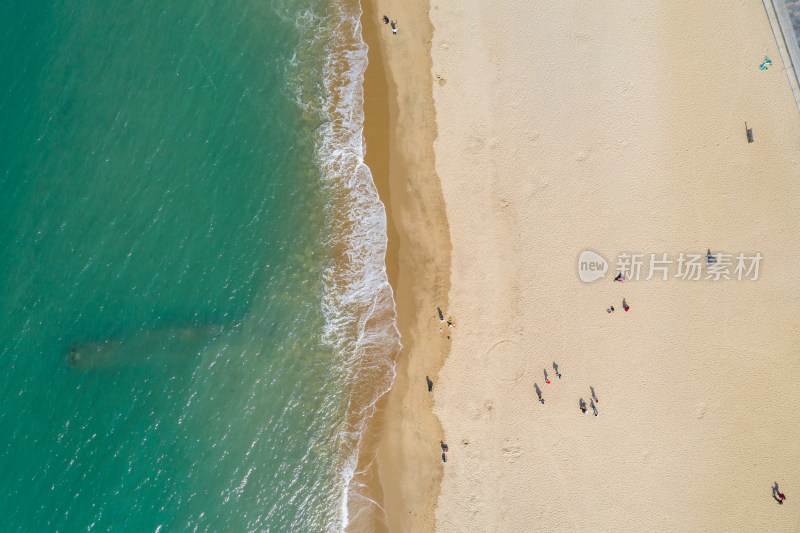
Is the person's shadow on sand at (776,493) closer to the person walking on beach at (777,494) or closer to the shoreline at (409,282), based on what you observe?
the person walking on beach at (777,494)

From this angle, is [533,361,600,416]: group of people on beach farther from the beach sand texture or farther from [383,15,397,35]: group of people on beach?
[383,15,397,35]: group of people on beach

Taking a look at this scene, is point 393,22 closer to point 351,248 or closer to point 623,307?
point 351,248

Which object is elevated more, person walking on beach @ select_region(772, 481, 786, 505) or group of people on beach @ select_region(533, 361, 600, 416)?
group of people on beach @ select_region(533, 361, 600, 416)

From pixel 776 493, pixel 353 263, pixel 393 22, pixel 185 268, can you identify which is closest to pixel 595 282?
pixel 353 263

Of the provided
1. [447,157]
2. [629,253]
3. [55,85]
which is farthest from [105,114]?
[629,253]

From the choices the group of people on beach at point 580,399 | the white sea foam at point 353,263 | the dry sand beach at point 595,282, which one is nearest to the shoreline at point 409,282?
the dry sand beach at point 595,282
